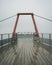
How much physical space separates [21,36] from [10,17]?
287 inches

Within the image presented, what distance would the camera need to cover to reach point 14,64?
20.4ft

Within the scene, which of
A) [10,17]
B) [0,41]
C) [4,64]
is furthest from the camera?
[10,17]

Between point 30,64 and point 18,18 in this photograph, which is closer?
point 30,64

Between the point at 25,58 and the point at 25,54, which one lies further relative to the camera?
the point at 25,54

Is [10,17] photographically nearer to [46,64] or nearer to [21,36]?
[21,36]

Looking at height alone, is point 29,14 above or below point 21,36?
above

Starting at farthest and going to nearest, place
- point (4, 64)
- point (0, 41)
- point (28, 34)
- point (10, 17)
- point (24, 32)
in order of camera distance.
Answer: point (10, 17) < point (24, 32) < point (28, 34) < point (0, 41) < point (4, 64)

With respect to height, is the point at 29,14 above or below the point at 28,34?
above

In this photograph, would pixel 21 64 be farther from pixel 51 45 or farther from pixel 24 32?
pixel 24 32

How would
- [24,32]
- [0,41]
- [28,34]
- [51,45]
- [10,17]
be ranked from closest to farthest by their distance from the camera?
[0,41] < [51,45] < [28,34] < [24,32] < [10,17]

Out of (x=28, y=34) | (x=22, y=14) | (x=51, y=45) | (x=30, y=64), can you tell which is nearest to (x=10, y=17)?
(x=22, y=14)

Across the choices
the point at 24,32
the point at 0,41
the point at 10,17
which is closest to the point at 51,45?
the point at 0,41

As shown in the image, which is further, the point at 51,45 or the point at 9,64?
the point at 51,45

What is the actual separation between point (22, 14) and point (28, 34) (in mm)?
5192
